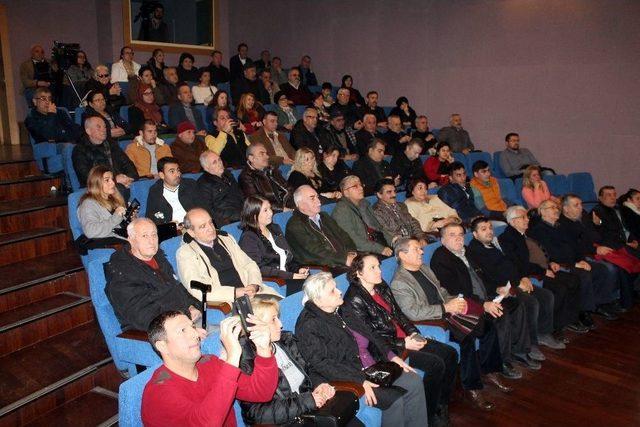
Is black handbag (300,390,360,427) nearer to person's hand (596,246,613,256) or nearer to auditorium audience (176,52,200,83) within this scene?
person's hand (596,246,613,256)

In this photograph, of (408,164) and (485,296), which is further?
(408,164)

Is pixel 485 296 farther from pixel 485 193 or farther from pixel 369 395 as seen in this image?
pixel 485 193

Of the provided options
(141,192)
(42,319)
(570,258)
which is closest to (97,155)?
(141,192)

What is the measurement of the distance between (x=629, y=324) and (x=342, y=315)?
9.08 ft

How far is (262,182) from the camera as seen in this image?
4375mm

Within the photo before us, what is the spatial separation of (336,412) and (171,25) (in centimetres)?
727

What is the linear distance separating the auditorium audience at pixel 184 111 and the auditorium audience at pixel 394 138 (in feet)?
7.50

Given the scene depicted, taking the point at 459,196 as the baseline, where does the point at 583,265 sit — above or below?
below

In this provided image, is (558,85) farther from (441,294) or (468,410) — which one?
(468,410)

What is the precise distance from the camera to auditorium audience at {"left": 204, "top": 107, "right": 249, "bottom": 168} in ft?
16.5

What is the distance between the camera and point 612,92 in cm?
639

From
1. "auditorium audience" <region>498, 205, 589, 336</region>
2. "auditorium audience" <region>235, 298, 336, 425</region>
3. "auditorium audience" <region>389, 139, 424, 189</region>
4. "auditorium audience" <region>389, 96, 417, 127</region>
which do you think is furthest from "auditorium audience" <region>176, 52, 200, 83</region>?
"auditorium audience" <region>235, 298, 336, 425</region>

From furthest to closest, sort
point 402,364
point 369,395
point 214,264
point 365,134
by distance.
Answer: point 365,134 → point 214,264 → point 402,364 → point 369,395

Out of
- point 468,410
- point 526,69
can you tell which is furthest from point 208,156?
point 526,69
